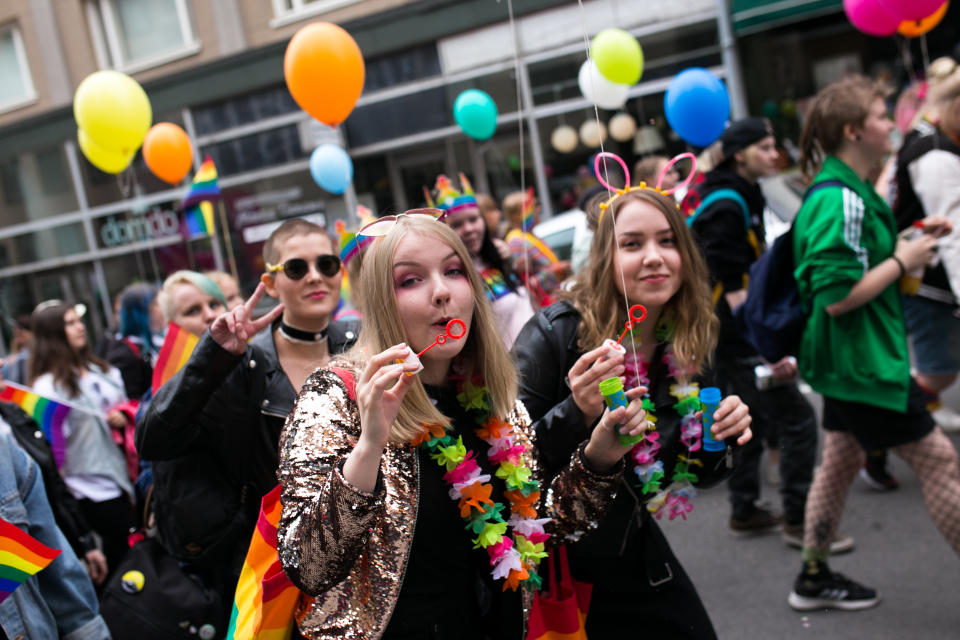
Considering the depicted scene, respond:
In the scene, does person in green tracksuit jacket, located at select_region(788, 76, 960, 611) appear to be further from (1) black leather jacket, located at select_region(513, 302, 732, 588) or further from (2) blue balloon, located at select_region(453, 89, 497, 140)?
(2) blue balloon, located at select_region(453, 89, 497, 140)

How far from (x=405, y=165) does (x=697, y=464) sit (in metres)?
11.9

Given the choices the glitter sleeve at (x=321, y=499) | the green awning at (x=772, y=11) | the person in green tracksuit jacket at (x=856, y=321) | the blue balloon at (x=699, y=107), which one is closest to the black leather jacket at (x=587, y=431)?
the glitter sleeve at (x=321, y=499)

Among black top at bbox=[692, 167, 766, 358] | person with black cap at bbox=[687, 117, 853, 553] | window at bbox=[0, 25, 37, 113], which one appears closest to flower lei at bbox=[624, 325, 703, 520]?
person with black cap at bbox=[687, 117, 853, 553]

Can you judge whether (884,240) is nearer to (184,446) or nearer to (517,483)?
(517,483)

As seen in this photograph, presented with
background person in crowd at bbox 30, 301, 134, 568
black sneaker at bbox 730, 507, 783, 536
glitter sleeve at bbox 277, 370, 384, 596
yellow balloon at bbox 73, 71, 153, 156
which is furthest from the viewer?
yellow balloon at bbox 73, 71, 153, 156

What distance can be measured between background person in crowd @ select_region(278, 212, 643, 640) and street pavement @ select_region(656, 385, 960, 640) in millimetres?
1958

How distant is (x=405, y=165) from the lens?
13641 millimetres

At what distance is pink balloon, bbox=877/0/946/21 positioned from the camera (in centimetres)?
539

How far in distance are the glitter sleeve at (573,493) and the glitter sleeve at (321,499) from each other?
1.82 ft

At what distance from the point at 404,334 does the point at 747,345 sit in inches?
117

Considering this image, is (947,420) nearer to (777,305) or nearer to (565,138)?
(777,305)

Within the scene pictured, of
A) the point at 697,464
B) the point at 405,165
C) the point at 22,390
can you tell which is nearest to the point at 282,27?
the point at 405,165

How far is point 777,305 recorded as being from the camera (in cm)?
347

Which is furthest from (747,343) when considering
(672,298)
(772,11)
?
(772,11)
